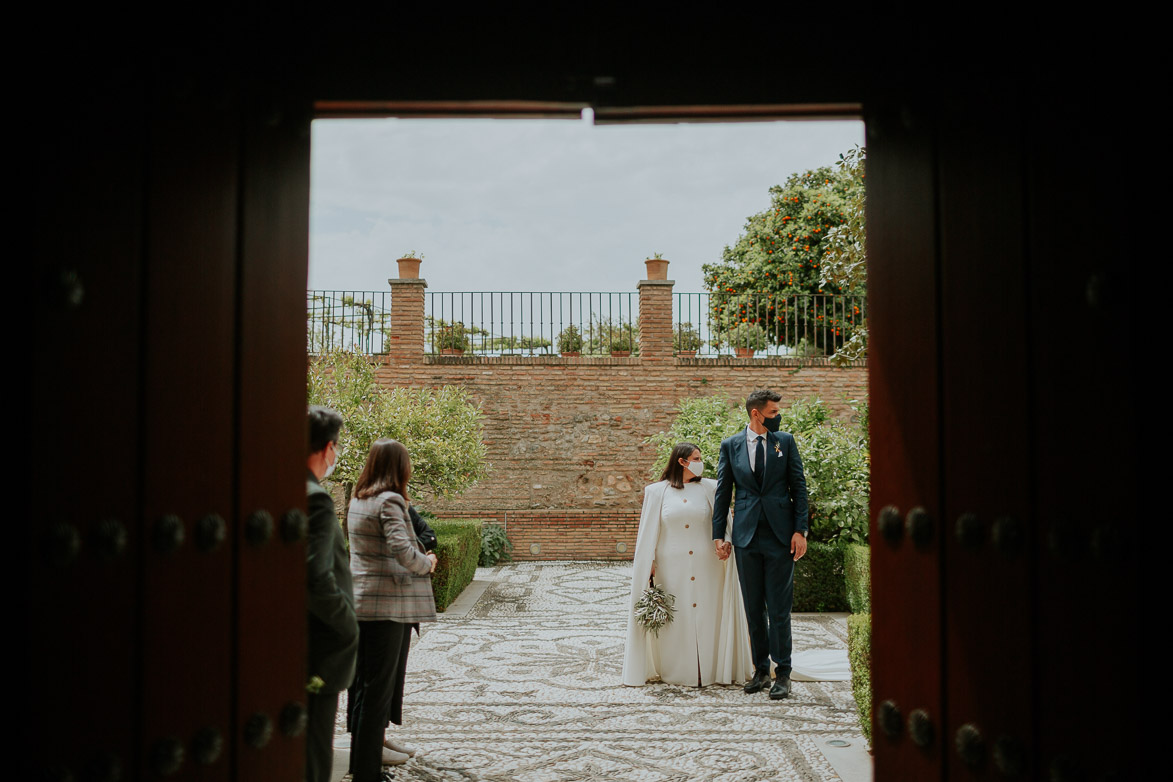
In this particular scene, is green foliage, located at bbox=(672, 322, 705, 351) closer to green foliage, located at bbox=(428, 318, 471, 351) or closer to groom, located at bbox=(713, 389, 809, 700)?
green foliage, located at bbox=(428, 318, 471, 351)

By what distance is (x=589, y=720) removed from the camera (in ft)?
17.8

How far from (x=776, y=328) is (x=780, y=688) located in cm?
1160

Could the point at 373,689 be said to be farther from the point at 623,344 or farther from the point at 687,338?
the point at 687,338

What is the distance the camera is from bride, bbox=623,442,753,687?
20.7 feet

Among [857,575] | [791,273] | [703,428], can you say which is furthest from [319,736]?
[791,273]
